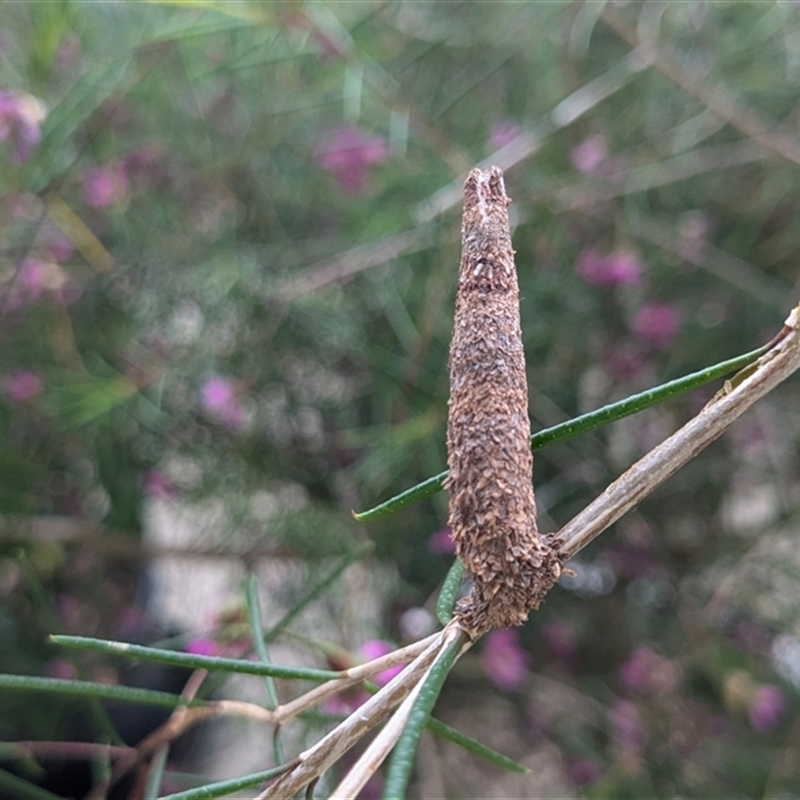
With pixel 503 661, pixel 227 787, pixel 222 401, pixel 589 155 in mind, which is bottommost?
pixel 227 787

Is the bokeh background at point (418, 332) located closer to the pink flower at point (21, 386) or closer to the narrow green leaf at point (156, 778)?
the pink flower at point (21, 386)

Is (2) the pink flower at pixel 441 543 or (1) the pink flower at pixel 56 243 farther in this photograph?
(1) the pink flower at pixel 56 243

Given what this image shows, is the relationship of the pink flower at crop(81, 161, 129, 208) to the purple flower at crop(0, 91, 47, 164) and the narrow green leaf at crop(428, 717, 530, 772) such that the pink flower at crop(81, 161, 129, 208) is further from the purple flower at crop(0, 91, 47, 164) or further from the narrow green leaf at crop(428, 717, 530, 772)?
the narrow green leaf at crop(428, 717, 530, 772)

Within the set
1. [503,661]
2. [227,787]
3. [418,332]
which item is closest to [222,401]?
[418,332]

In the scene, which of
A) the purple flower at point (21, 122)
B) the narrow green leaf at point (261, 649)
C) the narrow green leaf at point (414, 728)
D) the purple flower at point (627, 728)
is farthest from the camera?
the purple flower at point (627, 728)

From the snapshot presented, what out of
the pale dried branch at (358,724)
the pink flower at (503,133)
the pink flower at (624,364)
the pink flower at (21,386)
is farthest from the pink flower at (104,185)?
the pale dried branch at (358,724)

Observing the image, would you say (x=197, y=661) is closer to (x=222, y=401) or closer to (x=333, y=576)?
(x=333, y=576)

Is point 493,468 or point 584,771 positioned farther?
point 584,771
